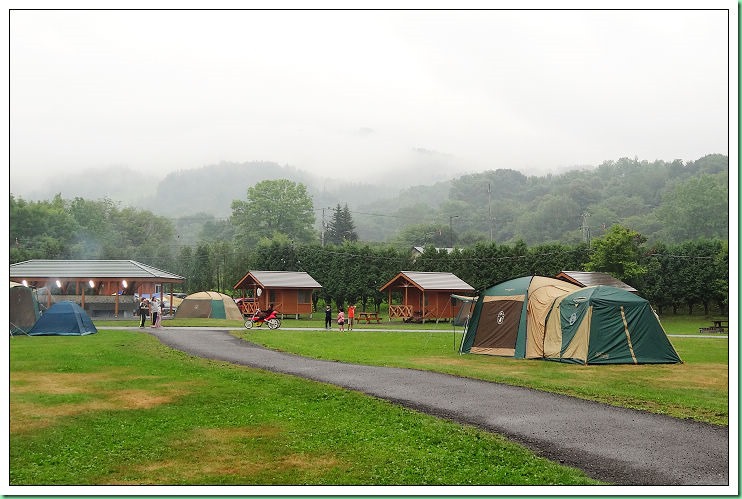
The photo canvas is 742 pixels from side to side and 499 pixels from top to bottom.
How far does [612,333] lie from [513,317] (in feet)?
9.14

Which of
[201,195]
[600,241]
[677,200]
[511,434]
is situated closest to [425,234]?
[677,200]

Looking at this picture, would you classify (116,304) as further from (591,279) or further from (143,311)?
(591,279)

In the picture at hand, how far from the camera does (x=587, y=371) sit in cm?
1514

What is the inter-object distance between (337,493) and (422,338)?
19938 millimetres

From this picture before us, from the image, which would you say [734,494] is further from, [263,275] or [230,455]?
[263,275]

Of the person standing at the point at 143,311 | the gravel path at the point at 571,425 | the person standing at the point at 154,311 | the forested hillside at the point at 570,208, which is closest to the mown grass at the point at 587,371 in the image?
the gravel path at the point at 571,425

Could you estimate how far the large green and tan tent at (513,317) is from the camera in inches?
706

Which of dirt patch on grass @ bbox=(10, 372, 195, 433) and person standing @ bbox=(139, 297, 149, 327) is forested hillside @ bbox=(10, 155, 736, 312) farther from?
person standing @ bbox=(139, 297, 149, 327)

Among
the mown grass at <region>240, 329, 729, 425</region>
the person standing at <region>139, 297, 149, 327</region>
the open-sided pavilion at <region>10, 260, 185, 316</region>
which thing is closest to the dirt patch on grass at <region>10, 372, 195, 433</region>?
the mown grass at <region>240, 329, 729, 425</region>

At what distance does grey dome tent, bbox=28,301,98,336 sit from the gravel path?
40.2 feet

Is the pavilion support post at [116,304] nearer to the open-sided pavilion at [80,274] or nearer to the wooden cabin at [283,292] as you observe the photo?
the open-sided pavilion at [80,274]

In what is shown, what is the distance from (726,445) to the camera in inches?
302

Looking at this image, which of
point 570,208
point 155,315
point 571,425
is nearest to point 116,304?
point 155,315

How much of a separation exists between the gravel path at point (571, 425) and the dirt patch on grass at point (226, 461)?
8.66ft
